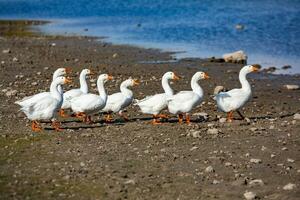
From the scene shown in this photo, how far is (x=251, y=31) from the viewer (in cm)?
4406

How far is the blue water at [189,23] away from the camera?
120 feet

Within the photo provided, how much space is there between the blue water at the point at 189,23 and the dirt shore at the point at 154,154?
10.2 meters

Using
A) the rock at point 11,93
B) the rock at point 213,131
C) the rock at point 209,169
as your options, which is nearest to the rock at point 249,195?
the rock at point 209,169

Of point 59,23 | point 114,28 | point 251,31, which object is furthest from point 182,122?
point 59,23

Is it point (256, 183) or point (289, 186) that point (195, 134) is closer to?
point (256, 183)

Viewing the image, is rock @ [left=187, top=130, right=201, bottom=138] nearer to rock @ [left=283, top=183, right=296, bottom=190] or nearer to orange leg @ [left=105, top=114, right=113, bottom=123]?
orange leg @ [left=105, top=114, right=113, bottom=123]

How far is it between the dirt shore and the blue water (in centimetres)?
1021

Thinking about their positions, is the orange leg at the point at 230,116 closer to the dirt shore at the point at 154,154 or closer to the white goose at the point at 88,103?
the dirt shore at the point at 154,154

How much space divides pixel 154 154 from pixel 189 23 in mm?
35507

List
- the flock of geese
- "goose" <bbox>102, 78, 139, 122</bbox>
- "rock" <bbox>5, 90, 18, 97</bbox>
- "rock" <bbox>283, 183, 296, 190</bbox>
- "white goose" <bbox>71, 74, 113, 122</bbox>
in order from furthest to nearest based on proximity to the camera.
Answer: "rock" <bbox>5, 90, 18, 97</bbox> < "goose" <bbox>102, 78, 139, 122</bbox> < "white goose" <bbox>71, 74, 113, 122</bbox> < the flock of geese < "rock" <bbox>283, 183, 296, 190</bbox>

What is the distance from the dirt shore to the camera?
483 inches

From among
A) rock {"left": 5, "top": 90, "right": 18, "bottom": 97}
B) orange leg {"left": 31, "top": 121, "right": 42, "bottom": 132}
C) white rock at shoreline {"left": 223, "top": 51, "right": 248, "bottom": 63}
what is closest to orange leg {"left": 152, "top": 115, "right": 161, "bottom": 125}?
orange leg {"left": 31, "top": 121, "right": 42, "bottom": 132}

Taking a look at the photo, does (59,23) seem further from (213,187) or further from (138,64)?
(213,187)

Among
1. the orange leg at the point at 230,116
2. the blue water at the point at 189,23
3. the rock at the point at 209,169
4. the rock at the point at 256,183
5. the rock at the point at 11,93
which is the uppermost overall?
the blue water at the point at 189,23
